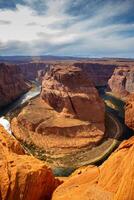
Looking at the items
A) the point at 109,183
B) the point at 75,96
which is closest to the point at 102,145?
the point at 75,96

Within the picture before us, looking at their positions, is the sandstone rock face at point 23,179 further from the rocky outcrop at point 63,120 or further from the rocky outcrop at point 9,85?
the rocky outcrop at point 9,85

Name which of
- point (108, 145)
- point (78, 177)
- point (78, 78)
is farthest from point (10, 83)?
point (78, 177)

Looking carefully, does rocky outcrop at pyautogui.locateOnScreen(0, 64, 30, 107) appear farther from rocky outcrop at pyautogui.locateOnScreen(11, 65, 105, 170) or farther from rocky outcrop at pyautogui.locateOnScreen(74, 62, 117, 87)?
rocky outcrop at pyautogui.locateOnScreen(74, 62, 117, 87)

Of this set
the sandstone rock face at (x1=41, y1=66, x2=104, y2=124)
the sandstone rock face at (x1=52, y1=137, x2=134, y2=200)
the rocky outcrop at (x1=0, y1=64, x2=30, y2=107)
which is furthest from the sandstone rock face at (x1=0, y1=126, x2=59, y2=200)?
the rocky outcrop at (x1=0, y1=64, x2=30, y2=107)

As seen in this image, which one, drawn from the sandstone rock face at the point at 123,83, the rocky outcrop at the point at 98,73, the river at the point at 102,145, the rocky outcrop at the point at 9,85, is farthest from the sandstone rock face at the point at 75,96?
the rocky outcrop at the point at 98,73

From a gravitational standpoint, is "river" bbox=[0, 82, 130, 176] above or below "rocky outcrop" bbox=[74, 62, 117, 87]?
below

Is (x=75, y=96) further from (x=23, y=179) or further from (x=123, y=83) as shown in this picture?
(x=123, y=83)
